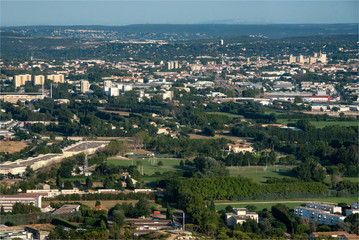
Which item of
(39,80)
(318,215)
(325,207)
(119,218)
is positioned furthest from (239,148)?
(39,80)

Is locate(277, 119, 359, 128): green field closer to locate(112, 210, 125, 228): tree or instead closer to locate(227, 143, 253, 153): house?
locate(227, 143, 253, 153): house

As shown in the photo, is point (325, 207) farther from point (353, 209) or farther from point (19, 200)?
point (19, 200)

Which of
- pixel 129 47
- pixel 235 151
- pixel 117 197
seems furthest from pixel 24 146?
pixel 129 47

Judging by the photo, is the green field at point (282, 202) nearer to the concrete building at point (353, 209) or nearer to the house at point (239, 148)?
the concrete building at point (353, 209)

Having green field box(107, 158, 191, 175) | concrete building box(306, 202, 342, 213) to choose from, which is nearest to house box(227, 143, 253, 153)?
green field box(107, 158, 191, 175)

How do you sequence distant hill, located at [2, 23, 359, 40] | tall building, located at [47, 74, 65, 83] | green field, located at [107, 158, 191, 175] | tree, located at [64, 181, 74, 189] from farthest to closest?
distant hill, located at [2, 23, 359, 40] → tall building, located at [47, 74, 65, 83] → green field, located at [107, 158, 191, 175] → tree, located at [64, 181, 74, 189]

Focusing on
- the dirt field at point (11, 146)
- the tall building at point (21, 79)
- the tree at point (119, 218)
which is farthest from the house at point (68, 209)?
the tall building at point (21, 79)

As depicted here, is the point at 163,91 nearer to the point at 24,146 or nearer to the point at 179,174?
the point at 24,146
